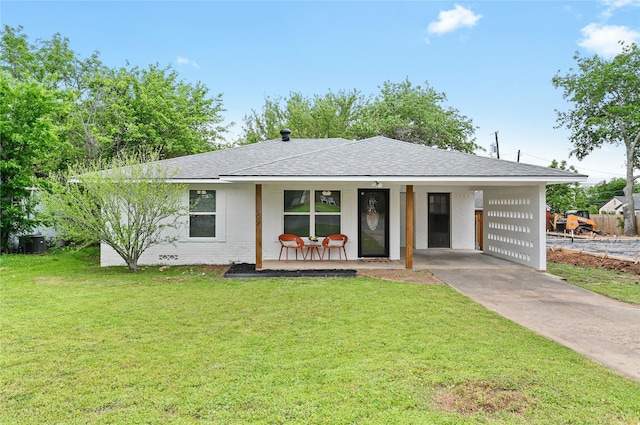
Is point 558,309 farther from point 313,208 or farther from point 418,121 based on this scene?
point 418,121

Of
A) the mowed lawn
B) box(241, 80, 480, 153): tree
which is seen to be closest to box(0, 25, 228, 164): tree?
box(241, 80, 480, 153): tree

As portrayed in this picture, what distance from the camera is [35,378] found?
11.7 ft

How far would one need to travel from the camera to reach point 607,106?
96.0ft

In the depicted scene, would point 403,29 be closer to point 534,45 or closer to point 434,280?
point 534,45

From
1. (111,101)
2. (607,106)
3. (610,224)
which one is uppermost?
(607,106)

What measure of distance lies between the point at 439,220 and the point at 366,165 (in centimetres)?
570

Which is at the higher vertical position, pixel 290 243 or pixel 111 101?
pixel 111 101

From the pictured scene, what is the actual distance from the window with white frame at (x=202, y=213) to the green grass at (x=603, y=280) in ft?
30.6

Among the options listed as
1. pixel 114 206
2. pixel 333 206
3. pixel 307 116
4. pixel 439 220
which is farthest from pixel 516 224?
pixel 307 116

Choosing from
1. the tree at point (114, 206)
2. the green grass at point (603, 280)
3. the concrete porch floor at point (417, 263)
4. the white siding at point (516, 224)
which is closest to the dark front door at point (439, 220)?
the white siding at point (516, 224)

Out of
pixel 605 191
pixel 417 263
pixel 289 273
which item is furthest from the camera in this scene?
pixel 605 191

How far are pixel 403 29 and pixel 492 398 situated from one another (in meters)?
18.1

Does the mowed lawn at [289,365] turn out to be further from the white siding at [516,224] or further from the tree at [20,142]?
the tree at [20,142]

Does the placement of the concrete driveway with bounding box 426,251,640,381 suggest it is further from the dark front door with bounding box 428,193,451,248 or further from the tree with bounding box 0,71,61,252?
the tree with bounding box 0,71,61,252
